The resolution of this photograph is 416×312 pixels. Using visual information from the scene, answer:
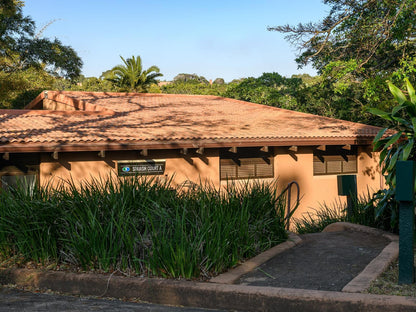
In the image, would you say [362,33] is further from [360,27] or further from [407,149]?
[407,149]

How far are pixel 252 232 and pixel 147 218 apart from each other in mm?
1460

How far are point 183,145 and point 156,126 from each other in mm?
2106

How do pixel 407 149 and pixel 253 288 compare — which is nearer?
pixel 253 288

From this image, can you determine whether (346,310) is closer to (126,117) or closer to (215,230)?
(215,230)

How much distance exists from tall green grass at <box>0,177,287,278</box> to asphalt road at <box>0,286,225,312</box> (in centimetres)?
55

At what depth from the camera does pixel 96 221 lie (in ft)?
21.1

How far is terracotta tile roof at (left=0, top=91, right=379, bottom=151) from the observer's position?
500 inches

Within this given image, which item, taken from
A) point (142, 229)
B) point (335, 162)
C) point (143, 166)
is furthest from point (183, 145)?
point (142, 229)

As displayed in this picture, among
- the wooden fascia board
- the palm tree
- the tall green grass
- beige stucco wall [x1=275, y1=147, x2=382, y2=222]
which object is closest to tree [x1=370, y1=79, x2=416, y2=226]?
the tall green grass

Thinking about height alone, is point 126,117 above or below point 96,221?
above

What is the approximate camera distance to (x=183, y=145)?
43.7 feet

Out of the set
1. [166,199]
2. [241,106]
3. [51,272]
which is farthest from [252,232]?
[241,106]

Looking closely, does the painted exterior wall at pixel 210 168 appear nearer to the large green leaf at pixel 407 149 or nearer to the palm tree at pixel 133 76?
the large green leaf at pixel 407 149

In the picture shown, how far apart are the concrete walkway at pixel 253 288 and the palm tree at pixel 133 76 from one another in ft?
133
